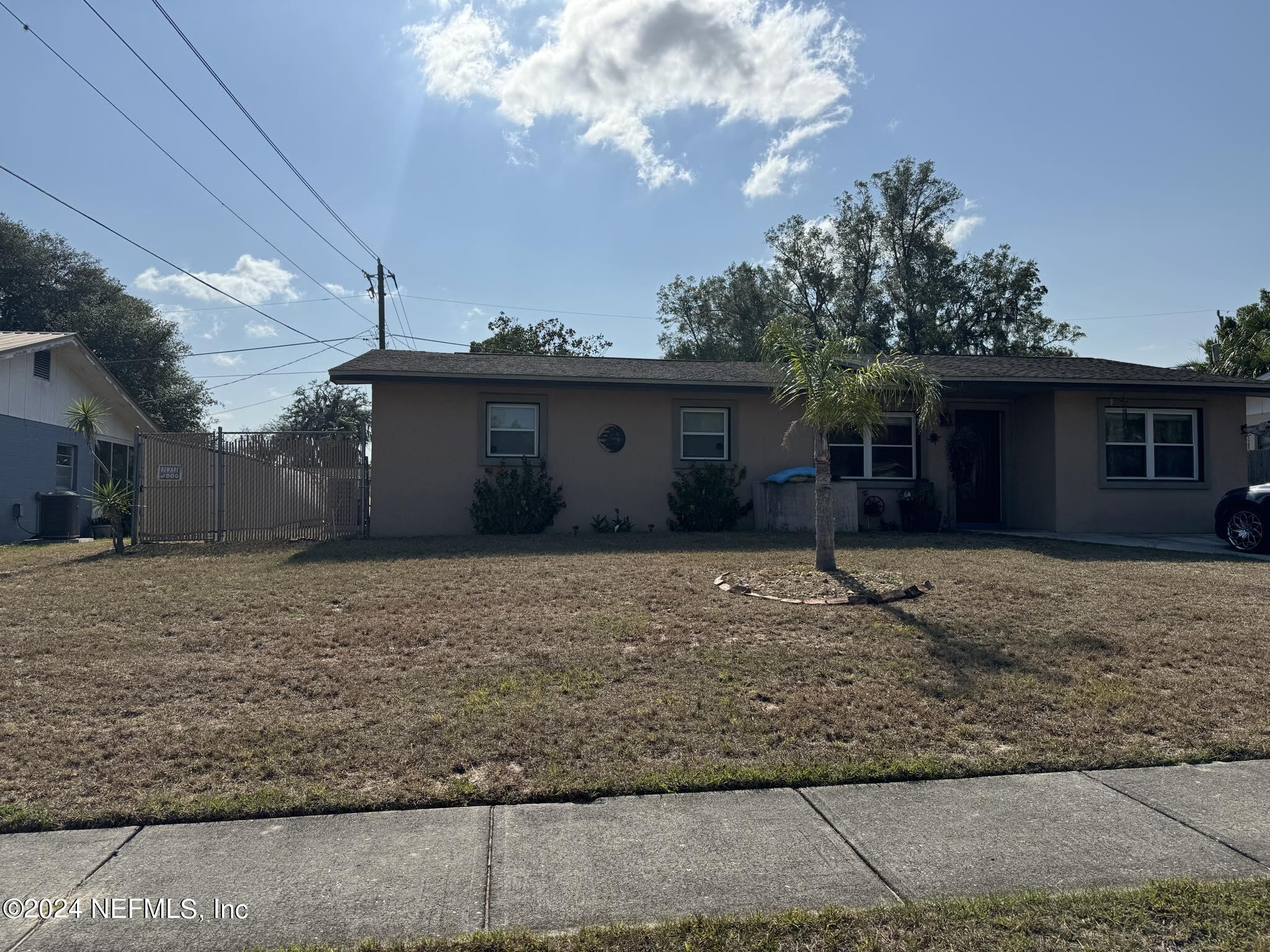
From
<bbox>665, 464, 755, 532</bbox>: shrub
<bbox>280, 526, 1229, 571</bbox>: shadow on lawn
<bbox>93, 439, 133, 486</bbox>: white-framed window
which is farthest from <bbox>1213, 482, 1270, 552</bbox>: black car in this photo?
<bbox>93, 439, 133, 486</bbox>: white-framed window

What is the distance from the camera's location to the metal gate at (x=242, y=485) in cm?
1229

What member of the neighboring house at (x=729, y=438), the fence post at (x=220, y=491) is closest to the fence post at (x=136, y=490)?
the fence post at (x=220, y=491)

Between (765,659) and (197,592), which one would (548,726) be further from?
(197,592)

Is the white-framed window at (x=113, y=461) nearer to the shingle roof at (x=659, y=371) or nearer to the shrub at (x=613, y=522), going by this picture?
the shingle roof at (x=659, y=371)

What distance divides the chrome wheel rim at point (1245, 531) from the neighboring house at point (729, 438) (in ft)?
8.65

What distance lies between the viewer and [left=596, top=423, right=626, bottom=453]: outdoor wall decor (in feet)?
46.3

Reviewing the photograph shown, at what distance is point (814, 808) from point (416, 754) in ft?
6.58

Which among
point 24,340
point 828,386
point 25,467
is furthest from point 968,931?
point 24,340

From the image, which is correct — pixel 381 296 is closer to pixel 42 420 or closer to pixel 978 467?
pixel 42 420

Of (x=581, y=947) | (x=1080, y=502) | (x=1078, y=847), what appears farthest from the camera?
(x=1080, y=502)

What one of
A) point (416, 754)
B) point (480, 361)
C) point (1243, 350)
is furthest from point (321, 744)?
point (1243, 350)

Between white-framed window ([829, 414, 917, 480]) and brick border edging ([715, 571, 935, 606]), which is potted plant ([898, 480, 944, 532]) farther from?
brick border edging ([715, 571, 935, 606])

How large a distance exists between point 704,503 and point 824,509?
18.0 ft

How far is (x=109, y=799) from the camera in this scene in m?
3.62
